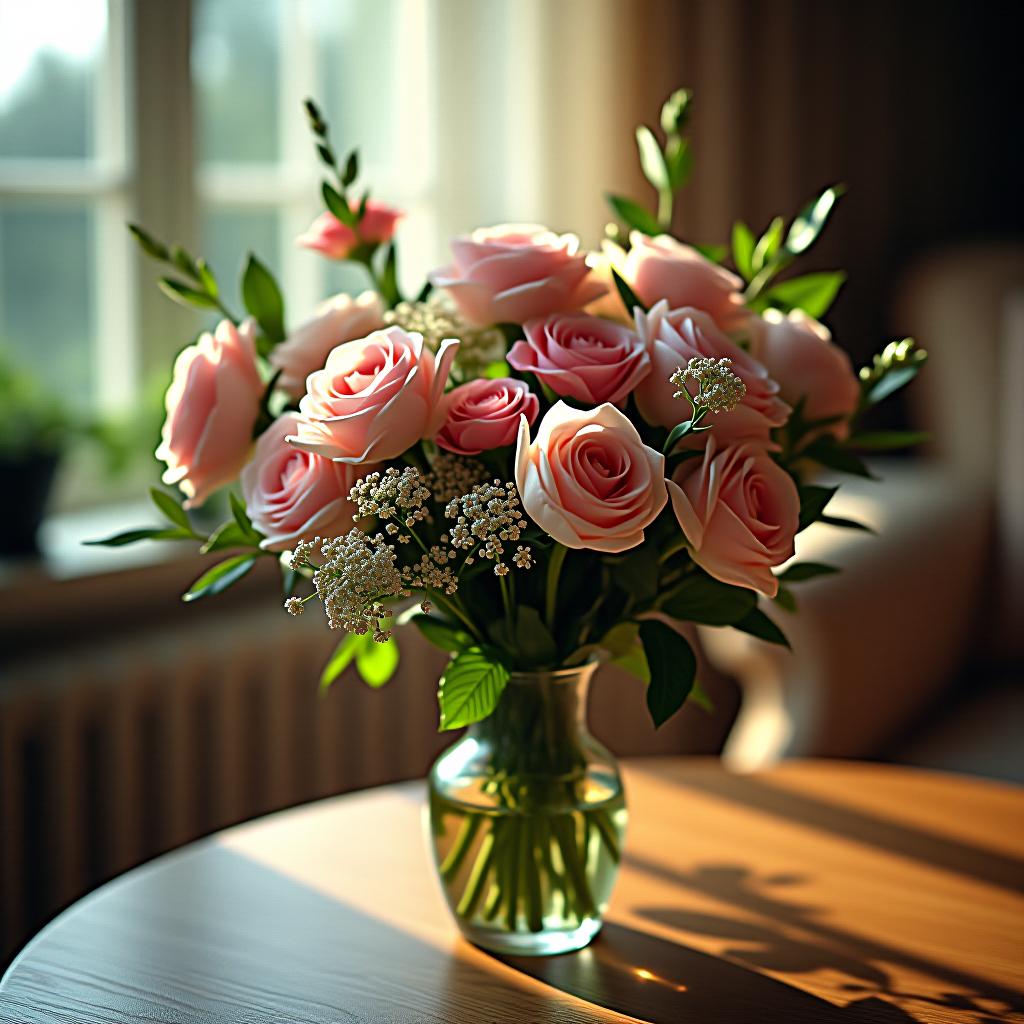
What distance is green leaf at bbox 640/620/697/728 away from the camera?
79 cm

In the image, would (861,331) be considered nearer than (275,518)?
No

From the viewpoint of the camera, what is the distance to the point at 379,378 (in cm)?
73

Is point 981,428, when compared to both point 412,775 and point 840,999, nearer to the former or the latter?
point 412,775

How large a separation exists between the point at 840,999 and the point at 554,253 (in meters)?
0.50

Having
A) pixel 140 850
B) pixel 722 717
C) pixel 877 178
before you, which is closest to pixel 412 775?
pixel 140 850

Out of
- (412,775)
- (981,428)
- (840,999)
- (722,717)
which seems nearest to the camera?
(840,999)

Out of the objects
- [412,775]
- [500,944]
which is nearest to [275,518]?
[500,944]

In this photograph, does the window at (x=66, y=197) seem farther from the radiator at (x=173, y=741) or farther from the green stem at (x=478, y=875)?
the green stem at (x=478, y=875)

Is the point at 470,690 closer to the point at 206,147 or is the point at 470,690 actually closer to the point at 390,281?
the point at 390,281

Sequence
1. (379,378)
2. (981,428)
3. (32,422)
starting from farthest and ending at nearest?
(981,428)
(32,422)
(379,378)

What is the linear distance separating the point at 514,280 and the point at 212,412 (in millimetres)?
201

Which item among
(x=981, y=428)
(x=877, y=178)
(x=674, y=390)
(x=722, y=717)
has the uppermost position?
(x=877, y=178)

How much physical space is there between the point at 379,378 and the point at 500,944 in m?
0.39

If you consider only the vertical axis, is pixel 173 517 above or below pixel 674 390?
below
